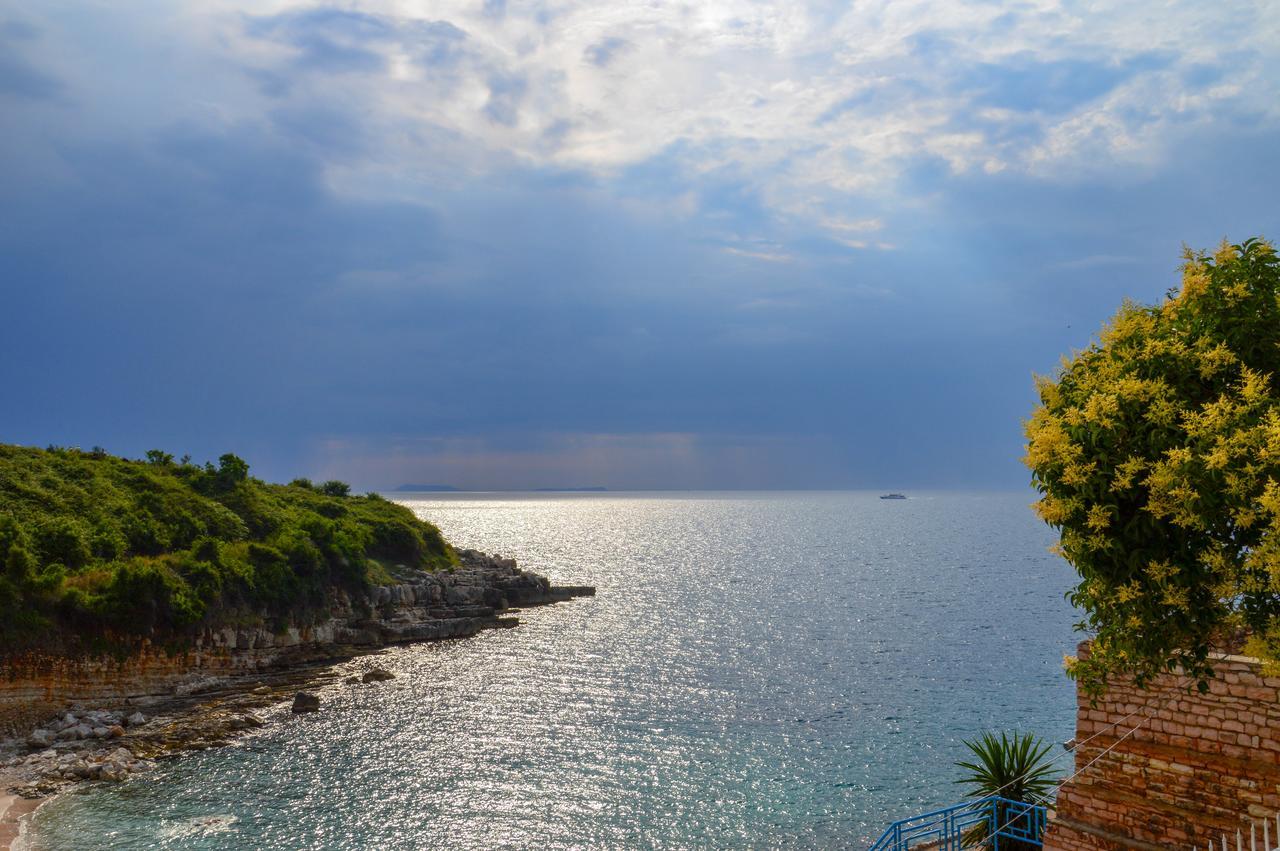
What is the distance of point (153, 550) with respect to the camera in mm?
56094

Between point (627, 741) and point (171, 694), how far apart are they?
28.7 m

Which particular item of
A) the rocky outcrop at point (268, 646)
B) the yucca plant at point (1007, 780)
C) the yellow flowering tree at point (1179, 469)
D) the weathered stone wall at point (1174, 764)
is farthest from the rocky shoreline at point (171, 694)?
the yellow flowering tree at point (1179, 469)

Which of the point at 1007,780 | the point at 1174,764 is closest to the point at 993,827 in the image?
the point at 1007,780

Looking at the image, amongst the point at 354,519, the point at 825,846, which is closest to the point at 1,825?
the point at 825,846

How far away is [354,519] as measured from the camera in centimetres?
8519

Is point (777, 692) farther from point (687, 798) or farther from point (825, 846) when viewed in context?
point (825, 846)

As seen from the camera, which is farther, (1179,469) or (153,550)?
(153,550)

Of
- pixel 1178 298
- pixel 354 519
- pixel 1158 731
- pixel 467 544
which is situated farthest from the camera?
pixel 467 544

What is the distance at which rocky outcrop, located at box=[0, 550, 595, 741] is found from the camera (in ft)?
133

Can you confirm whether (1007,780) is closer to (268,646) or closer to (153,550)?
(268,646)

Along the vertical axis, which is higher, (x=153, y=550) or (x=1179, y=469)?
(x=1179, y=469)

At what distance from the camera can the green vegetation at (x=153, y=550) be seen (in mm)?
43469

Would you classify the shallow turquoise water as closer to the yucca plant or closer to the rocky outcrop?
the rocky outcrop

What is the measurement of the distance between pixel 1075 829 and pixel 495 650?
52.1 meters
